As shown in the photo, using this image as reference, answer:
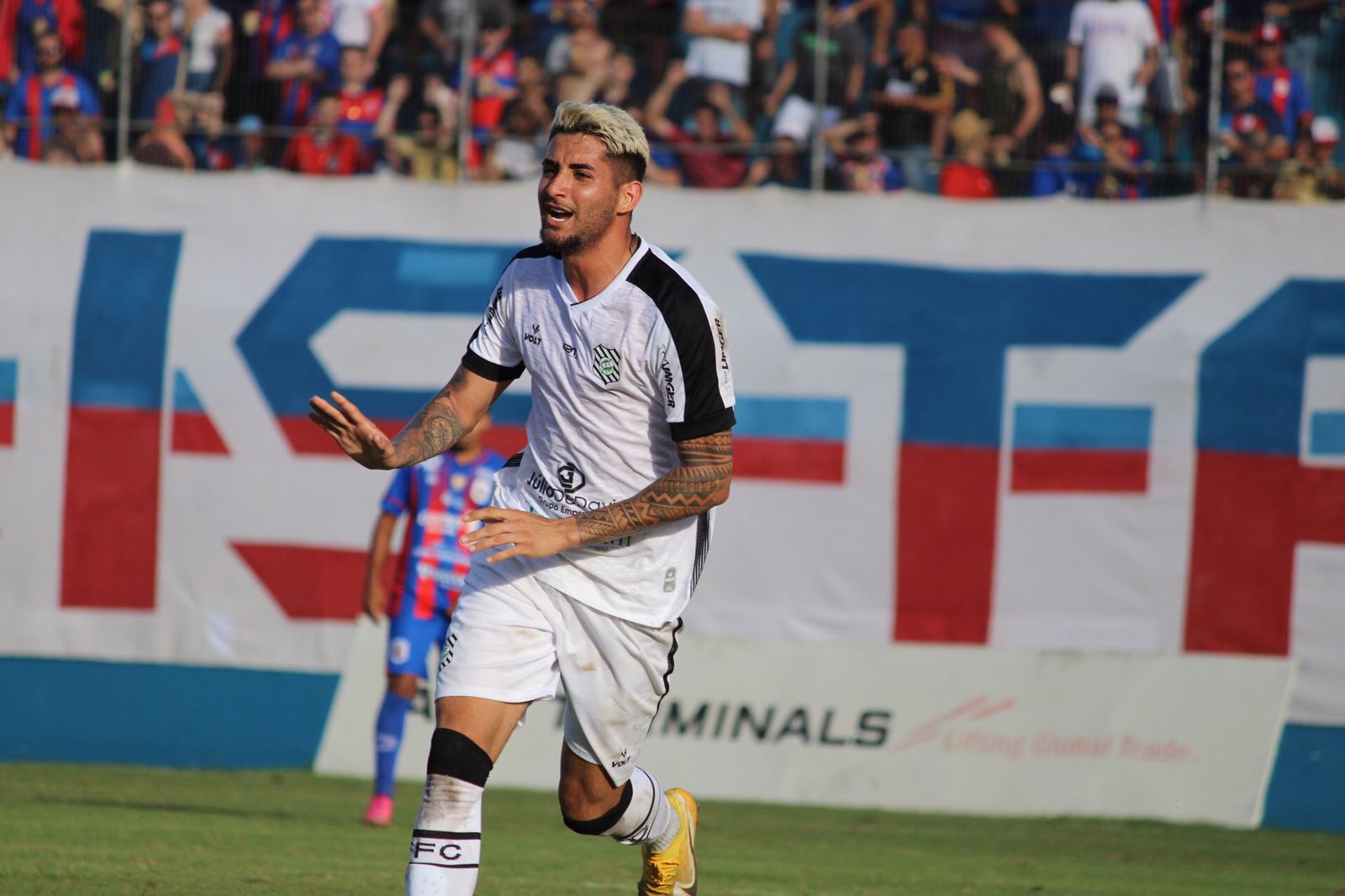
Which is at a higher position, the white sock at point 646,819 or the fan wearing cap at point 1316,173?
the fan wearing cap at point 1316,173

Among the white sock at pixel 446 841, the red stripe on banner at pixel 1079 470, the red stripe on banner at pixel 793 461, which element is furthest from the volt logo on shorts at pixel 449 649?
the red stripe on banner at pixel 1079 470

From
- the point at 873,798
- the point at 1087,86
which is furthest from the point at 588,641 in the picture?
the point at 1087,86

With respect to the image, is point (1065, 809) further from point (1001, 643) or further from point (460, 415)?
point (460, 415)

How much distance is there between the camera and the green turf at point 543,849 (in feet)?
24.6

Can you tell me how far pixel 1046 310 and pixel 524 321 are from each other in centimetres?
721

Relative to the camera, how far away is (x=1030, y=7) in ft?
41.9

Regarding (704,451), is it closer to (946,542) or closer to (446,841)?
(446,841)

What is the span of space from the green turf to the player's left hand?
8.90 feet

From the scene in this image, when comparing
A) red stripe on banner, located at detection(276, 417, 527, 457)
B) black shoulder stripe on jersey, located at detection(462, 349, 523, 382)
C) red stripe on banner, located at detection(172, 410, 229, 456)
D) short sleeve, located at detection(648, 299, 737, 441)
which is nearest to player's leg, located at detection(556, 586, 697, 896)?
short sleeve, located at detection(648, 299, 737, 441)

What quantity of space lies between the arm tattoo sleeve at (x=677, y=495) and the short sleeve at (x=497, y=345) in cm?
70

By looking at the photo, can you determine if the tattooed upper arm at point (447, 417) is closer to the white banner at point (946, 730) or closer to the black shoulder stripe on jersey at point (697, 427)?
the black shoulder stripe on jersey at point (697, 427)

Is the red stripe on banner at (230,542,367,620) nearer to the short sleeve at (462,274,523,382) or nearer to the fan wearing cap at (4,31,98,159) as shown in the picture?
the fan wearing cap at (4,31,98,159)

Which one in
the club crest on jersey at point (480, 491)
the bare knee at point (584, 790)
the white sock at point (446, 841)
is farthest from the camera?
the club crest on jersey at point (480, 491)

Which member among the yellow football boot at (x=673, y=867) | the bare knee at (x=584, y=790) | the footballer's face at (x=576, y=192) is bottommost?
the yellow football boot at (x=673, y=867)
